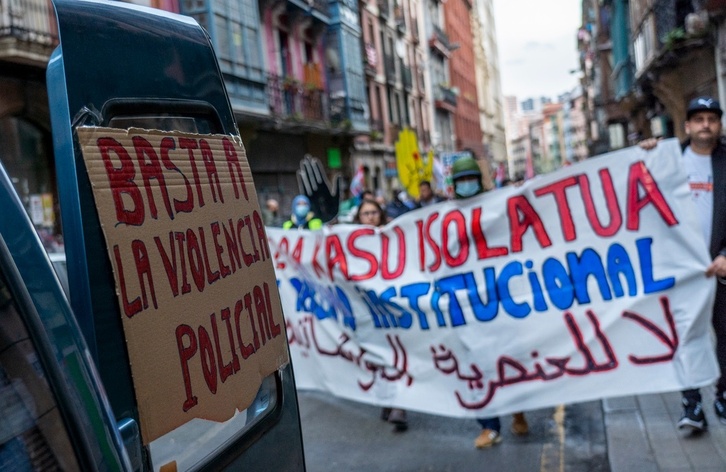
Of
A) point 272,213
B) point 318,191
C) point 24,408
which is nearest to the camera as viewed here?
point 24,408

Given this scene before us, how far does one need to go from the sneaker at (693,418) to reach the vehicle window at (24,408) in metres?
4.18

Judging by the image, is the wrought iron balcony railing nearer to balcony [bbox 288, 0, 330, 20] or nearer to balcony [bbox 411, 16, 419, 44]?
balcony [bbox 411, 16, 419, 44]

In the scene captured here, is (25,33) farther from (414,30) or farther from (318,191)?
(414,30)

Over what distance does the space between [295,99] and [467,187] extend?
66.2ft

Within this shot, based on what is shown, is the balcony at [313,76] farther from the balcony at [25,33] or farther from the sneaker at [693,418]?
the sneaker at [693,418]

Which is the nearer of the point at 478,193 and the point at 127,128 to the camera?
the point at 127,128

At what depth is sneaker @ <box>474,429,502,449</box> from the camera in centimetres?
537

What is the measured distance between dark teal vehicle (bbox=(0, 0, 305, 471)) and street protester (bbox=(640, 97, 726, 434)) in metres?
3.05

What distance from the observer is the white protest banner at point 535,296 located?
4.85 meters

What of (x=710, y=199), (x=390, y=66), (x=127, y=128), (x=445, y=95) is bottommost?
(x=710, y=199)

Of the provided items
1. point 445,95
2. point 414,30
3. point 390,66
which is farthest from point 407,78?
point 445,95

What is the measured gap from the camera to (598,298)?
5.04m

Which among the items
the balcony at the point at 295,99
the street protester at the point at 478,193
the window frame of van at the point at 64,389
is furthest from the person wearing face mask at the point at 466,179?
the balcony at the point at 295,99

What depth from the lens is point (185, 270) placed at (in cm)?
205
